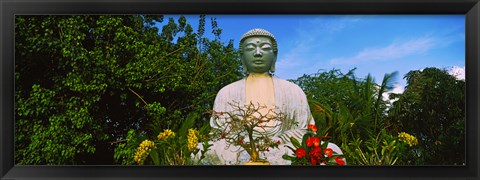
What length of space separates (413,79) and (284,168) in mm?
1845

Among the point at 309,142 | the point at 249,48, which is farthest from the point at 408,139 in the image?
the point at 249,48

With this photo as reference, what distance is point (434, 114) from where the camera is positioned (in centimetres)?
491

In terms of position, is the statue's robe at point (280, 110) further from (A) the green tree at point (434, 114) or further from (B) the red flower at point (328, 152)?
(A) the green tree at point (434, 114)

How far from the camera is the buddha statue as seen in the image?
4.69m

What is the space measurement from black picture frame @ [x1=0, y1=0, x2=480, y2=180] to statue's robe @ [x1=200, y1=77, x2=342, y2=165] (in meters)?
1.11

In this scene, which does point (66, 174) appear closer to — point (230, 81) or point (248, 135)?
point (248, 135)

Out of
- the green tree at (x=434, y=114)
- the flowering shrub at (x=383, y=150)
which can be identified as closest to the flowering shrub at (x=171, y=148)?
the flowering shrub at (x=383, y=150)

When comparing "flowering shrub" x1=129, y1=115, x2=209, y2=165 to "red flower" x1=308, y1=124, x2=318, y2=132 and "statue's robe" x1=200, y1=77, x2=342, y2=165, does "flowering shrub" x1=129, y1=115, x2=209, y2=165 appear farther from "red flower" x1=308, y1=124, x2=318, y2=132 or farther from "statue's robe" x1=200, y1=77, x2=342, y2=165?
"red flower" x1=308, y1=124, x2=318, y2=132

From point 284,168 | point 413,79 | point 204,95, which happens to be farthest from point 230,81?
point 284,168

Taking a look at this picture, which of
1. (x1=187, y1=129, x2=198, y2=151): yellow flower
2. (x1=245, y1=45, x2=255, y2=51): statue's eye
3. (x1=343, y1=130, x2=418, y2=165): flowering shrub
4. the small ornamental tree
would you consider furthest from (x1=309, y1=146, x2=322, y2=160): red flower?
(x1=245, y1=45, x2=255, y2=51): statue's eye

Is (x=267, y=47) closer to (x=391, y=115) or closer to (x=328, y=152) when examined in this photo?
(x=328, y=152)

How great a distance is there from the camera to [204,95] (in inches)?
194
